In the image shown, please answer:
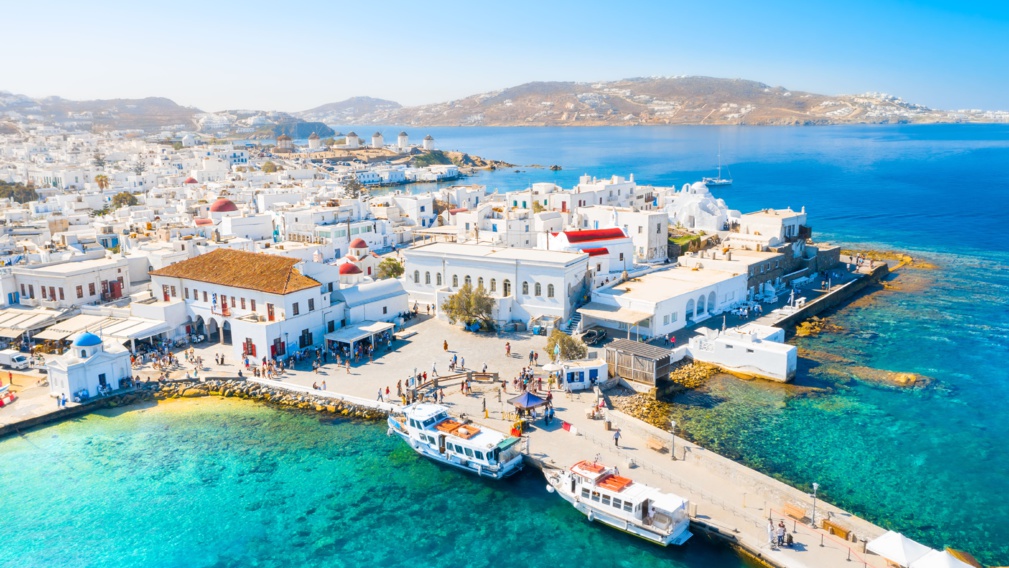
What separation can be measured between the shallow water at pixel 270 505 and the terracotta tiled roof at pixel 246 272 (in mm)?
7301

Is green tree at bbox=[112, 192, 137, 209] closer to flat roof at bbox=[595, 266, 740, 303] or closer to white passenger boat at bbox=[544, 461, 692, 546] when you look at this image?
flat roof at bbox=[595, 266, 740, 303]

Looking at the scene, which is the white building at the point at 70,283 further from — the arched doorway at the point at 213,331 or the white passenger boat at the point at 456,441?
the white passenger boat at the point at 456,441

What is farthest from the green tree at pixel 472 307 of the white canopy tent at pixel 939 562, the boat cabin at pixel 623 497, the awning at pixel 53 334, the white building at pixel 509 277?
the white canopy tent at pixel 939 562

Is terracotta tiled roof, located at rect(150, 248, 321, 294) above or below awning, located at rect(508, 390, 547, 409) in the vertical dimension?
above

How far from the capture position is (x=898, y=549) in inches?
700

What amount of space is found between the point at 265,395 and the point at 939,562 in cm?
2387

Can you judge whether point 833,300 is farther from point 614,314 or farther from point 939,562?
Result: point 939,562

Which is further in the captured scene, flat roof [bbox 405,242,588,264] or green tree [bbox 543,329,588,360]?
flat roof [bbox 405,242,588,264]

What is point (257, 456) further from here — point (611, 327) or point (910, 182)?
point (910, 182)

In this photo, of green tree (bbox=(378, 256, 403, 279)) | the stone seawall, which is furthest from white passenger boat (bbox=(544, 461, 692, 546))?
green tree (bbox=(378, 256, 403, 279))

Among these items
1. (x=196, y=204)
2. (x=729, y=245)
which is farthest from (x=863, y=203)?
(x=196, y=204)

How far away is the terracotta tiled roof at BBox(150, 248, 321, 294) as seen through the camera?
33719mm

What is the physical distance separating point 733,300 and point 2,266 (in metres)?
41.9

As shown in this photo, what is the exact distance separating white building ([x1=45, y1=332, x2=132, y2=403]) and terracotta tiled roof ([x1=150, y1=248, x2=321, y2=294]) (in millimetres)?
6238
